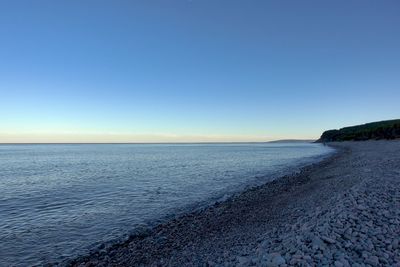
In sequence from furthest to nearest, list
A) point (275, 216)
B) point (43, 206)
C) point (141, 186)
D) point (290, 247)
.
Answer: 1. point (141, 186)
2. point (43, 206)
3. point (275, 216)
4. point (290, 247)

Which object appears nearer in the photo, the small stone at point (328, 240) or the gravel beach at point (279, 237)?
the gravel beach at point (279, 237)

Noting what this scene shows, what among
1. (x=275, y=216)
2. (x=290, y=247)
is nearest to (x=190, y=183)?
(x=275, y=216)

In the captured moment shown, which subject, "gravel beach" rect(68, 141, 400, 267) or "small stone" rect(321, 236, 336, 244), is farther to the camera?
"small stone" rect(321, 236, 336, 244)

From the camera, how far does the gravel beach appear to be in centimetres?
721

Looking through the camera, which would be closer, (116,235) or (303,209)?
(116,235)

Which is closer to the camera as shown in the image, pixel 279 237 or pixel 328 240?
pixel 328 240

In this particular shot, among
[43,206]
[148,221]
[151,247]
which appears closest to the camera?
[151,247]

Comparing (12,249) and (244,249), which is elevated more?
(244,249)

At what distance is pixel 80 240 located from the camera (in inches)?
496

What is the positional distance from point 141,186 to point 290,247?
21629 mm

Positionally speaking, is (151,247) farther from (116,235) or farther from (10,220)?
(10,220)

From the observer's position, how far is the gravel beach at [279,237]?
7207 mm

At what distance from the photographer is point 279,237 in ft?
30.8

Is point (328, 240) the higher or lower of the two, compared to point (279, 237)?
higher
